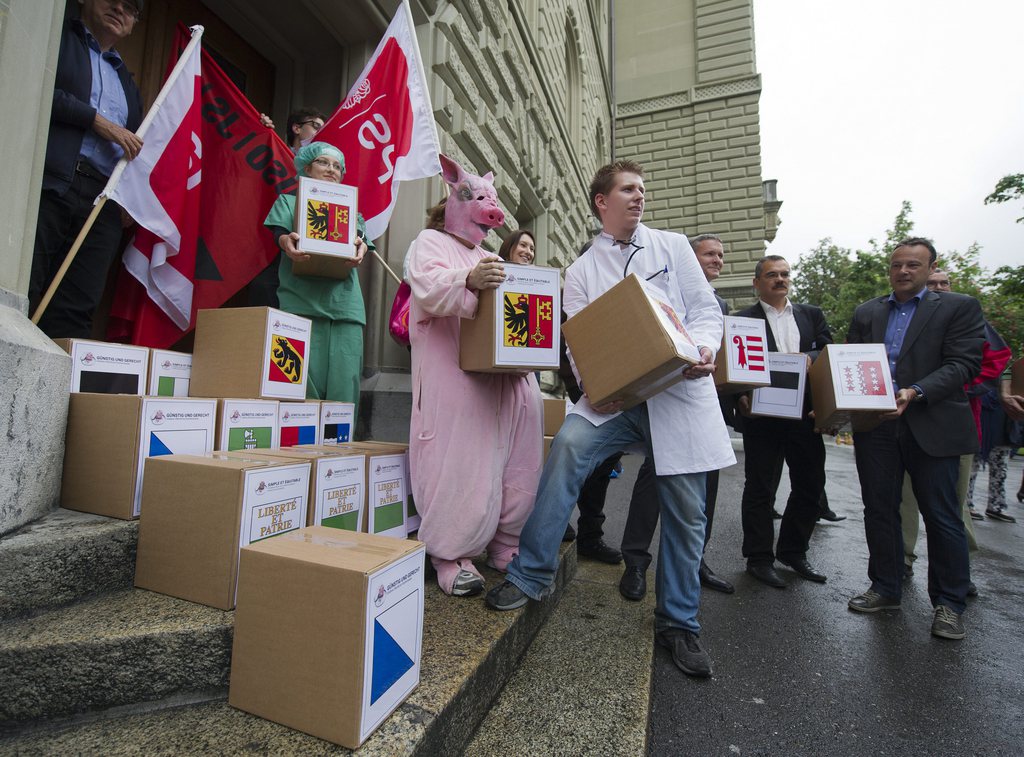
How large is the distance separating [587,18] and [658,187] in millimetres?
4596

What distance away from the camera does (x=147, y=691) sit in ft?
3.81

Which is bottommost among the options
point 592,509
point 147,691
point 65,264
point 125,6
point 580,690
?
point 580,690

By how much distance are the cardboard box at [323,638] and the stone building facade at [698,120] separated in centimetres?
1319

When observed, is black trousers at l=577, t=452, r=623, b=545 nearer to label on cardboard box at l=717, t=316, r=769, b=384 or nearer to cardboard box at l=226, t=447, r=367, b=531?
label on cardboard box at l=717, t=316, r=769, b=384

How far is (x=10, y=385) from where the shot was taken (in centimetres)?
133

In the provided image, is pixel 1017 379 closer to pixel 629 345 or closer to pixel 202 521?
pixel 629 345

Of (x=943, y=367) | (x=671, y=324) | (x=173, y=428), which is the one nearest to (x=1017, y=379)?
(x=943, y=367)

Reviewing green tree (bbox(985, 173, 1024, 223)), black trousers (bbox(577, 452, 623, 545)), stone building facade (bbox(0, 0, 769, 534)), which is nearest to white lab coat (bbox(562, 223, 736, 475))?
black trousers (bbox(577, 452, 623, 545))

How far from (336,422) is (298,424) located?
30 cm

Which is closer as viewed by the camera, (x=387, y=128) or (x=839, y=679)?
(x=839, y=679)

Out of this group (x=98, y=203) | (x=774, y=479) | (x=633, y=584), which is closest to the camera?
(x=98, y=203)

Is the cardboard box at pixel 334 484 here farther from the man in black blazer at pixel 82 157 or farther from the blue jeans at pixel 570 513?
the man in black blazer at pixel 82 157

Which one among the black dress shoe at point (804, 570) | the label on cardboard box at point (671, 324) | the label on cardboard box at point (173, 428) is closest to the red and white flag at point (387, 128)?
the label on cardboard box at point (173, 428)

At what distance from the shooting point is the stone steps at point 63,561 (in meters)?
1.17
